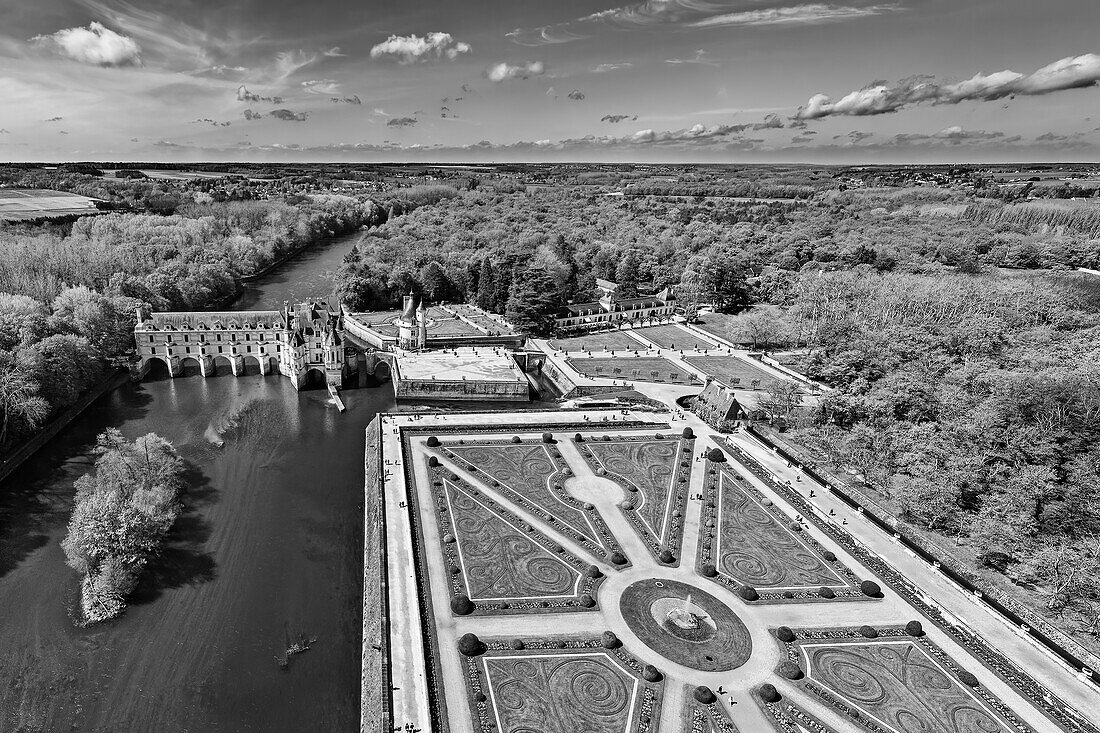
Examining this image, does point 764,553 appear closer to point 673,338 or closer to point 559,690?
point 559,690

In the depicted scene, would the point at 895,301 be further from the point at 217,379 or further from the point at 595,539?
the point at 217,379

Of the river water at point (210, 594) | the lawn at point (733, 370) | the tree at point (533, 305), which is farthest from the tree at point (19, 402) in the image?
the lawn at point (733, 370)

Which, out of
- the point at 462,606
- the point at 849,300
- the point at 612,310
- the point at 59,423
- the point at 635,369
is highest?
the point at 849,300

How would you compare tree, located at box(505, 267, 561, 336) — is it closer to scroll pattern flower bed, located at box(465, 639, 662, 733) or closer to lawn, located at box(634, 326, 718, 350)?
lawn, located at box(634, 326, 718, 350)

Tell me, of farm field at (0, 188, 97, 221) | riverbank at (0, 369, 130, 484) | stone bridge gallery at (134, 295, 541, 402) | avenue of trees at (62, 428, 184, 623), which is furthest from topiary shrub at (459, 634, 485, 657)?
farm field at (0, 188, 97, 221)

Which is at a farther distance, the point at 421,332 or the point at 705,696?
the point at 421,332

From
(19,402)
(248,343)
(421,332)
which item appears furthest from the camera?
(421,332)

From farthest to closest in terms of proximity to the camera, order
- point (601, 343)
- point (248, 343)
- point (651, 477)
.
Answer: point (601, 343)
point (248, 343)
point (651, 477)

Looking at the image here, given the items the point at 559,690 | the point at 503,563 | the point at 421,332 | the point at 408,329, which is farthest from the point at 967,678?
the point at 408,329

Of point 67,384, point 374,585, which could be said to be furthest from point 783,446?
point 67,384
